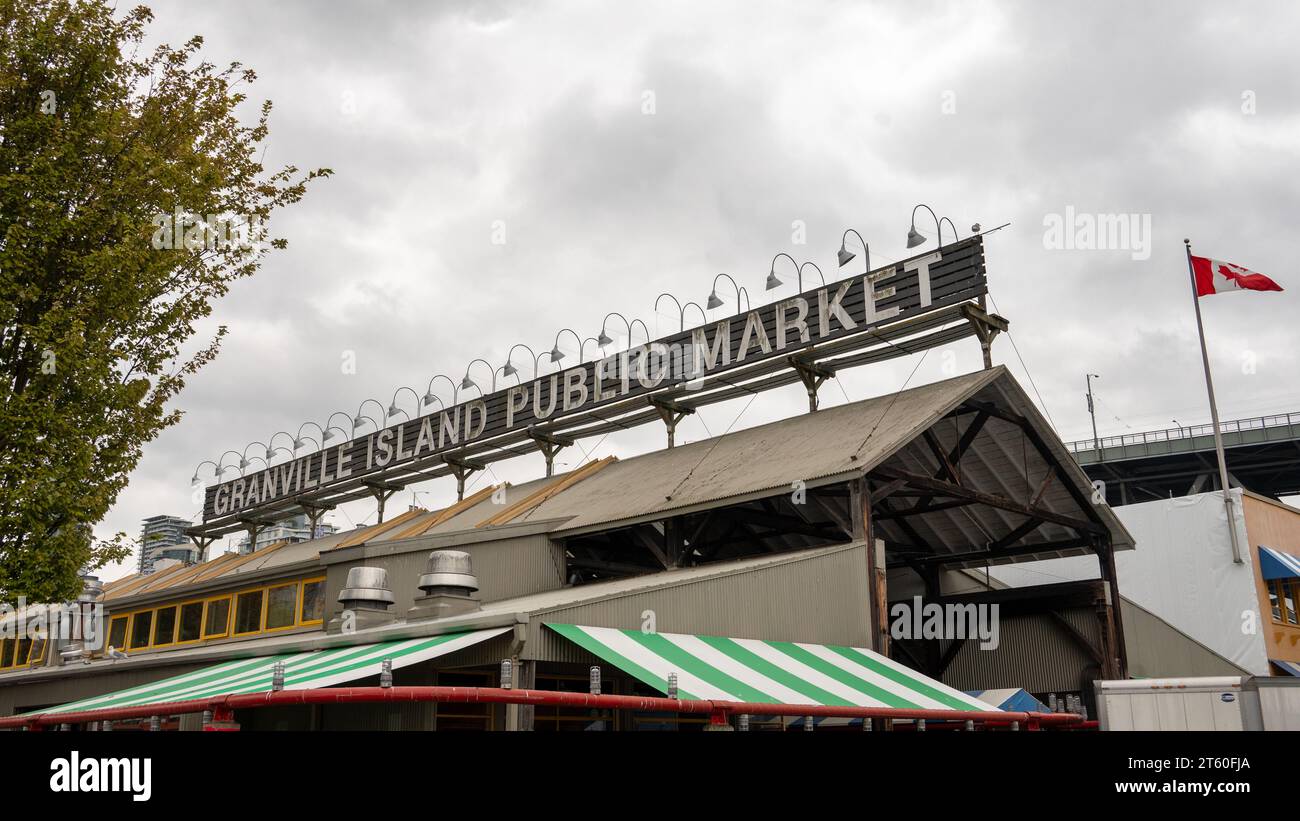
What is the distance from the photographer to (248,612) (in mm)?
28172

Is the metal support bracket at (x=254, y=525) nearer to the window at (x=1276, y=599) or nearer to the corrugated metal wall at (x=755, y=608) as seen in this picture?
the corrugated metal wall at (x=755, y=608)

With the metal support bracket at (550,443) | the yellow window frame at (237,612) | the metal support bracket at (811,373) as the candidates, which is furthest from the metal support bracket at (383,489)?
the metal support bracket at (811,373)

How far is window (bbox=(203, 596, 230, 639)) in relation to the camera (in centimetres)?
2883

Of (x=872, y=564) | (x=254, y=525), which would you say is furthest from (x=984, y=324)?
(x=254, y=525)

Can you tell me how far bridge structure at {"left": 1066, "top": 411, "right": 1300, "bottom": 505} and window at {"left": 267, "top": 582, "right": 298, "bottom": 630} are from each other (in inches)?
2179

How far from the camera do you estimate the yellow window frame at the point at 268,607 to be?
1048 inches

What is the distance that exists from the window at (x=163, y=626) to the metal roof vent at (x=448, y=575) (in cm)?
1582

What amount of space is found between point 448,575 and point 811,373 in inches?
518

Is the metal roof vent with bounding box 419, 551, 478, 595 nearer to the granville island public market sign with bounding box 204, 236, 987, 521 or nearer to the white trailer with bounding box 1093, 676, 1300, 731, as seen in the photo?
the white trailer with bounding box 1093, 676, 1300, 731
